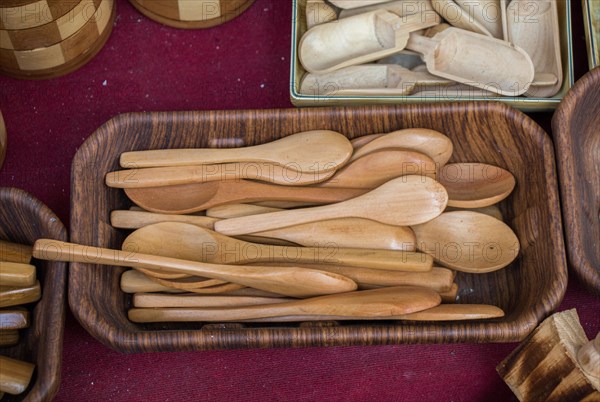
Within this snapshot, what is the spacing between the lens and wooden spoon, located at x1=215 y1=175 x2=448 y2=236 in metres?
0.76

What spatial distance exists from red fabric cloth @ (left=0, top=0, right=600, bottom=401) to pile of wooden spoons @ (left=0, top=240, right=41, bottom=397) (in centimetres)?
9

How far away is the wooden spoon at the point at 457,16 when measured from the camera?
0.89 meters

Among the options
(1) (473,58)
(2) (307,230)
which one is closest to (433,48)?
(1) (473,58)

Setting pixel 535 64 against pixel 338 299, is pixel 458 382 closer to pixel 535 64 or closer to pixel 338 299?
pixel 338 299

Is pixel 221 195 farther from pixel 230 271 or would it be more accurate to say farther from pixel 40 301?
pixel 40 301

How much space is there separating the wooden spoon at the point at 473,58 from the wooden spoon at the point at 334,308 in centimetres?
27

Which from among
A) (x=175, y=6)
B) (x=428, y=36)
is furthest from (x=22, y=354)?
(x=428, y=36)

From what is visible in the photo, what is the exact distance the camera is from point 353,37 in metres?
0.90

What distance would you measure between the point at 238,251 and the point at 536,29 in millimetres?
446

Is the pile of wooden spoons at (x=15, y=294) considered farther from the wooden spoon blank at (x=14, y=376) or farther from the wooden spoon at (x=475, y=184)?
the wooden spoon at (x=475, y=184)

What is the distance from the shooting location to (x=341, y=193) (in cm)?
79

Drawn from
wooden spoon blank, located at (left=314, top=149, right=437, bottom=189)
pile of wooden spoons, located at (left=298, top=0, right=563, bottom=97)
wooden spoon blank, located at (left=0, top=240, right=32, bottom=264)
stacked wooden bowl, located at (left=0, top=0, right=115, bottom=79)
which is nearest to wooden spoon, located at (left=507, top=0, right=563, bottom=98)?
pile of wooden spoons, located at (left=298, top=0, right=563, bottom=97)

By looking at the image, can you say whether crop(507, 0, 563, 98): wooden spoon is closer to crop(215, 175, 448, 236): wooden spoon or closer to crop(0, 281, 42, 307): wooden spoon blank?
crop(215, 175, 448, 236): wooden spoon

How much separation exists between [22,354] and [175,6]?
0.42 meters
